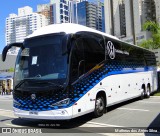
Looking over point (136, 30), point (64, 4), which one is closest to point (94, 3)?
point (64, 4)

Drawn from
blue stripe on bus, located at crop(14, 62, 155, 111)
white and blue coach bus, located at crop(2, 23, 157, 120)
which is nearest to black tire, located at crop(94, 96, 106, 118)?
white and blue coach bus, located at crop(2, 23, 157, 120)

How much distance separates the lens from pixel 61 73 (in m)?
8.98

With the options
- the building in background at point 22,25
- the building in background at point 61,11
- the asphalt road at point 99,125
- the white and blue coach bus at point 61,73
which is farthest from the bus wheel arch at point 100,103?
the building in background at point 22,25

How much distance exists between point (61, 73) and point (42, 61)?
843 mm

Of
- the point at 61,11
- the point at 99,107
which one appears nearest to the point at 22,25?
the point at 61,11

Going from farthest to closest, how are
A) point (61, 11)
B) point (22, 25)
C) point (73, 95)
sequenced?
1. point (22, 25)
2. point (61, 11)
3. point (73, 95)

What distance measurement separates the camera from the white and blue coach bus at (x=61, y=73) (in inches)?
351

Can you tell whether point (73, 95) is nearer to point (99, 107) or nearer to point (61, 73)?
point (61, 73)

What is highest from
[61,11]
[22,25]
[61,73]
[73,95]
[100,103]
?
[61,11]

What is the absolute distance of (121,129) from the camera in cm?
865

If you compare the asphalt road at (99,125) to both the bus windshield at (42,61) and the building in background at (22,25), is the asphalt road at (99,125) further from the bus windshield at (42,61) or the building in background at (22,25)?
the building in background at (22,25)

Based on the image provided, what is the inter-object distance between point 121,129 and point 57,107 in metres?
2.02

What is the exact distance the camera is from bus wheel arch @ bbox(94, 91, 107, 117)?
10719 millimetres

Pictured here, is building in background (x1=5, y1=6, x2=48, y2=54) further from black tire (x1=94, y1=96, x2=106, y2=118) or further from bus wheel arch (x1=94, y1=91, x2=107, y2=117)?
black tire (x1=94, y1=96, x2=106, y2=118)
